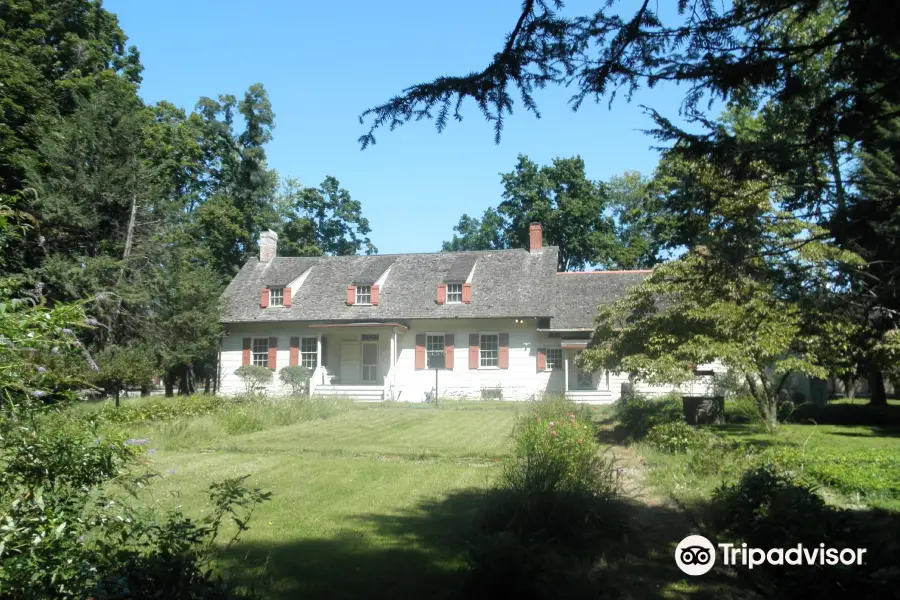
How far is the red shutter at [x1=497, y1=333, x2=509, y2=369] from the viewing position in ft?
94.0

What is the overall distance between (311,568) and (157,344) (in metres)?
21.7

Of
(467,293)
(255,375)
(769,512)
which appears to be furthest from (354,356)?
(769,512)

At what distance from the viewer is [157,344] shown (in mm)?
25016

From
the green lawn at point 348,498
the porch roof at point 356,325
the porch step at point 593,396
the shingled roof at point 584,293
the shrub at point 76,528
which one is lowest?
the porch step at point 593,396

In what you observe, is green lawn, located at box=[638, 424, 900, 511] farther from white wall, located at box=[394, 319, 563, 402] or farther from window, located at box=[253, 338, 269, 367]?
window, located at box=[253, 338, 269, 367]

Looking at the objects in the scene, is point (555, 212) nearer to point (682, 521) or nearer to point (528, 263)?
point (528, 263)

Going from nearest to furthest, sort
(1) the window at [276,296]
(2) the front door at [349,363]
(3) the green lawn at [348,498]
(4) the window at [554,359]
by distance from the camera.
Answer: (3) the green lawn at [348,498] < (4) the window at [554,359] < (2) the front door at [349,363] < (1) the window at [276,296]

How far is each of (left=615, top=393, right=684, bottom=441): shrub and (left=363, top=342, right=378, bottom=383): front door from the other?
14.4 meters

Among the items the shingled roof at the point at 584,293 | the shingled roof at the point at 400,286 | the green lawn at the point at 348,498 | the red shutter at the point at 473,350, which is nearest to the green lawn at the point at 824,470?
the green lawn at the point at 348,498

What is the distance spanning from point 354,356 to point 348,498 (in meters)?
23.5

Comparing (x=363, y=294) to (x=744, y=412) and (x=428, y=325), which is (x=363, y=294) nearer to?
(x=428, y=325)

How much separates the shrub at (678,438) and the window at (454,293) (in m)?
18.3

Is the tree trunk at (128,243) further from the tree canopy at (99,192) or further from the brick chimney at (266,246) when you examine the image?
the brick chimney at (266,246)

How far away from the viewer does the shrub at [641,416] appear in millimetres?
13297
